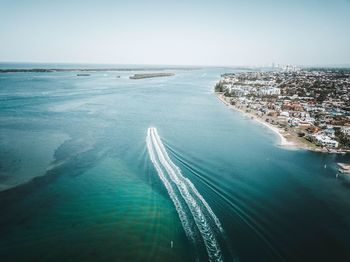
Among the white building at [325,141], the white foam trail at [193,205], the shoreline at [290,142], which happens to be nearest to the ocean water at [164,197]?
the white foam trail at [193,205]

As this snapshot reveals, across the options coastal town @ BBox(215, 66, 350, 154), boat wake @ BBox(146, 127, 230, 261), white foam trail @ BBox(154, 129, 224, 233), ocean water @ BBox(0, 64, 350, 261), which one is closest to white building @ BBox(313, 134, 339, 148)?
coastal town @ BBox(215, 66, 350, 154)

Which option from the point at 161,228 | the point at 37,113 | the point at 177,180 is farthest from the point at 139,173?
the point at 37,113

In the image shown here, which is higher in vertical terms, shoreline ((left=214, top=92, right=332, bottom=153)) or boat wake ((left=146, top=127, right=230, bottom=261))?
boat wake ((left=146, top=127, right=230, bottom=261))

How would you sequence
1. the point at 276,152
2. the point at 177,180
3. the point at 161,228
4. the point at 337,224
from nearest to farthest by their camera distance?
the point at 161,228
the point at 337,224
the point at 177,180
the point at 276,152

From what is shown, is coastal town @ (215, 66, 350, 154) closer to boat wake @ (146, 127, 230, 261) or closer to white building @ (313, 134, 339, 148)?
white building @ (313, 134, 339, 148)

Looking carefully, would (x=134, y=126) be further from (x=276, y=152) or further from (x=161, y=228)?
(x=161, y=228)

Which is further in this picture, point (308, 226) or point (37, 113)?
point (37, 113)

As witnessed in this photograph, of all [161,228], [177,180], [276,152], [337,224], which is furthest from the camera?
[276,152]
